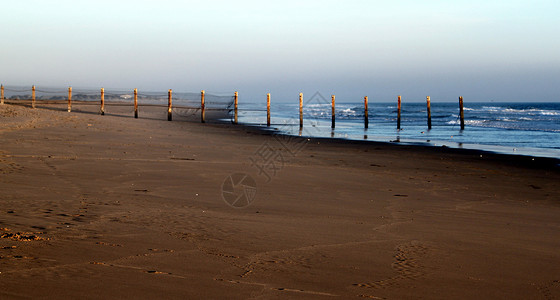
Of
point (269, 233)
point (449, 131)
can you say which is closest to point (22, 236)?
point (269, 233)

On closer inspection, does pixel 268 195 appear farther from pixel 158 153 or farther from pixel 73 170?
pixel 158 153

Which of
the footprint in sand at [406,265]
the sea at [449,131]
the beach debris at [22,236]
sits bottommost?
the footprint in sand at [406,265]

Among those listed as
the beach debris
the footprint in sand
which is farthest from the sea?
the beach debris

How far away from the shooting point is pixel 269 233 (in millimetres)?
5004

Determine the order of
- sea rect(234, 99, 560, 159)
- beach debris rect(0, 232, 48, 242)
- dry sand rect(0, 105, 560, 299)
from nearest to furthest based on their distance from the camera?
dry sand rect(0, 105, 560, 299), beach debris rect(0, 232, 48, 242), sea rect(234, 99, 560, 159)

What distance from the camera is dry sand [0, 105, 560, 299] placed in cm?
346

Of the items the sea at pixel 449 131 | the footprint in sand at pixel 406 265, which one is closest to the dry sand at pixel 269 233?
the footprint in sand at pixel 406 265

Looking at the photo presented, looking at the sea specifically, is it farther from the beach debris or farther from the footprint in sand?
the beach debris

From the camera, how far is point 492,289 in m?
3.56

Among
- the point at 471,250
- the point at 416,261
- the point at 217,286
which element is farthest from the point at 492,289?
the point at 217,286

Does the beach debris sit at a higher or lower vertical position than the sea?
lower

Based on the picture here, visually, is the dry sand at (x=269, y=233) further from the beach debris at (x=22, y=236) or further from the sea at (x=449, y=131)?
the sea at (x=449, y=131)

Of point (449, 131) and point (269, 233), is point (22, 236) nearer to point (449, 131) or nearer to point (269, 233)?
point (269, 233)

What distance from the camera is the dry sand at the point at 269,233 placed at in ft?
11.4
